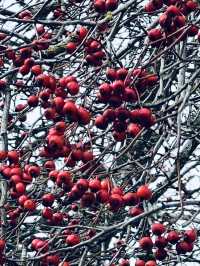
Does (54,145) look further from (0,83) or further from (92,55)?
(0,83)

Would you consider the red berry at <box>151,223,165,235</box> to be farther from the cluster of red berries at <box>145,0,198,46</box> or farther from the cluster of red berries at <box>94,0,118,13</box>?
the cluster of red berries at <box>94,0,118,13</box>

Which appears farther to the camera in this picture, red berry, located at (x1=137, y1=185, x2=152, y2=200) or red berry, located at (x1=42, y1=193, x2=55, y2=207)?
red berry, located at (x1=42, y1=193, x2=55, y2=207)

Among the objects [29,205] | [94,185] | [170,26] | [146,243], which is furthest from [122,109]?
[29,205]

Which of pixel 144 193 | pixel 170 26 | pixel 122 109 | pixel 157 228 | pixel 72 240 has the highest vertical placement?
pixel 170 26

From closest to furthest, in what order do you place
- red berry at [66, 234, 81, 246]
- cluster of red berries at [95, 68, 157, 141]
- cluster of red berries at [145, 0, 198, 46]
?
cluster of red berries at [95, 68, 157, 141] → cluster of red berries at [145, 0, 198, 46] → red berry at [66, 234, 81, 246]

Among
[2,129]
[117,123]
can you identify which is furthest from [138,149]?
[117,123]

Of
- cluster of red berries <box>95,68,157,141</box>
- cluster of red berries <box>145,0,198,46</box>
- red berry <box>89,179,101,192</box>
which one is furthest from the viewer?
cluster of red berries <box>145,0,198,46</box>

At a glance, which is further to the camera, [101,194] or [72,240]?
[72,240]

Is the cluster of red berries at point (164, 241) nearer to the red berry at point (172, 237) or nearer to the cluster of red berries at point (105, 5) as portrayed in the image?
the red berry at point (172, 237)

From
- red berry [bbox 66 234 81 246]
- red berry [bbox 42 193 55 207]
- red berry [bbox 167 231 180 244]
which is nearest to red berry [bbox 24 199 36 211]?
red berry [bbox 42 193 55 207]

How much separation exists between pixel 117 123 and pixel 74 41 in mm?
903

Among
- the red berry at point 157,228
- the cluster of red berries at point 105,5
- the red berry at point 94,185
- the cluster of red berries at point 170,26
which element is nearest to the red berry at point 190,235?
the red berry at point 157,228

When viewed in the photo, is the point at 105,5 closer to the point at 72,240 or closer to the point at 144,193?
the point at 144,193

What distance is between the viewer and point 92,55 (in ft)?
8.68
